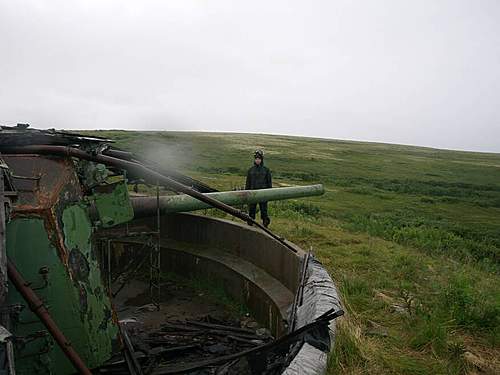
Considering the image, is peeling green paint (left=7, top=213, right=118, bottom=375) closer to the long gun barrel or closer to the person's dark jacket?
the long gun barrel

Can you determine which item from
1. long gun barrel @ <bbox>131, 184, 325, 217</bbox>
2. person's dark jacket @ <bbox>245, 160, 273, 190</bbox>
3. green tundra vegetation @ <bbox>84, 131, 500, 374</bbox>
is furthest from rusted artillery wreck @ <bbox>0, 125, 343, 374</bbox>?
person's dark jacket @ <bbox>245, 160, 273, 190</bbox>

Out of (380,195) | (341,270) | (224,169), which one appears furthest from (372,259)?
(224,169)

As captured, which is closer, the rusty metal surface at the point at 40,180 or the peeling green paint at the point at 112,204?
the rusty metal surface at the point at 40,180

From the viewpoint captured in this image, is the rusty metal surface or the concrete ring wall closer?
the rusty metal surface

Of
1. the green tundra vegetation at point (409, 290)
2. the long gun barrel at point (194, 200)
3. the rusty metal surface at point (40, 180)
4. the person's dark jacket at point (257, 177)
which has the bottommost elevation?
the green tundra vegetation at point (409, 290)

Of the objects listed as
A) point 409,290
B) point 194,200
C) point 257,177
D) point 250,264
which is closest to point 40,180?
point 194,200

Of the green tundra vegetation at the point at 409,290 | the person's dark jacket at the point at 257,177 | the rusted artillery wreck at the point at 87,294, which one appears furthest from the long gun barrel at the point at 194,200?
the green tundra vegetation at the point at 409,290

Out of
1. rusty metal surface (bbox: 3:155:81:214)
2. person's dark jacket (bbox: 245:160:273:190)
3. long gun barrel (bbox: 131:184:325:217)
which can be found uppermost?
rusty metal surface (bbox: 3:155:81:214)

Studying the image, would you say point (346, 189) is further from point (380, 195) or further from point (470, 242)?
point (470, 242)

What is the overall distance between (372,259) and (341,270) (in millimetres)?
1039

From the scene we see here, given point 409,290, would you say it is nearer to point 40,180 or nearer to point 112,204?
point 112,204

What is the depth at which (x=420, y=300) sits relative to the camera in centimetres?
512

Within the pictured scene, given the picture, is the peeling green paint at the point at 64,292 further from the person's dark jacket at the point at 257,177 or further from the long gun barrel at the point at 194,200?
the person's dark jacket at the point at 257,177

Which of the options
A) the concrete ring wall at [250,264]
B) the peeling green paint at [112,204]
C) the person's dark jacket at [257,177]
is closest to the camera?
the concrete ring wall at [250,264]
